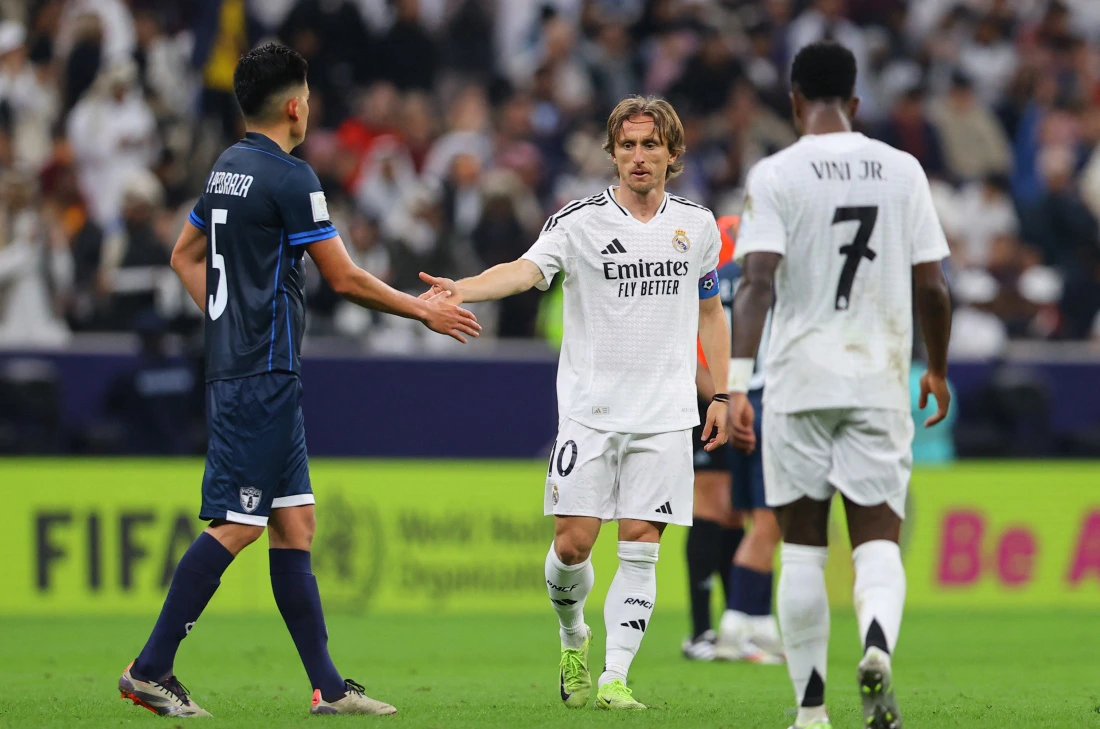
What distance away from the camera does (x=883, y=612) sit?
5.49 metres

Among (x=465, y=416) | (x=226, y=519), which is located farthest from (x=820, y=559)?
(x=465, y=416)

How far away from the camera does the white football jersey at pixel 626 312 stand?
6.97m

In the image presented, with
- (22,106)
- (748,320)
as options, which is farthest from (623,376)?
(22,106)

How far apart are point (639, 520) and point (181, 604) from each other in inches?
74.8

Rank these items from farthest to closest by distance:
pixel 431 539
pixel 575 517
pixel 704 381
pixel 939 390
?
1. pixel 431 539
2. pixel 704 381
3. pixel 575 517
4. pixel 939 390

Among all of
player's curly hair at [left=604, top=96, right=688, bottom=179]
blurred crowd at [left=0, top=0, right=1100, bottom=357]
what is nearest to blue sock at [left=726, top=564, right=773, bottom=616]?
player's curly hair at [left=604, top=96, right=688, bottom=179]

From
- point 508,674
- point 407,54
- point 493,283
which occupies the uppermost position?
point 407,54

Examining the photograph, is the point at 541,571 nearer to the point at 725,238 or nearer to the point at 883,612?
the point at 725,238

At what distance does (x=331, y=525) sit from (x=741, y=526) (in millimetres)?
3725

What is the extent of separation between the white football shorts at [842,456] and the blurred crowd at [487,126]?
8.18m

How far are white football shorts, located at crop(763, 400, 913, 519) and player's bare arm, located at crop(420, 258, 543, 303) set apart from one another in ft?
5.08

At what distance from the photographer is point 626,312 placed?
23.0 feet

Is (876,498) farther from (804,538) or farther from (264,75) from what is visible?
(264,75)

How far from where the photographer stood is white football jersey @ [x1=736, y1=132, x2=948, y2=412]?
562 cm
